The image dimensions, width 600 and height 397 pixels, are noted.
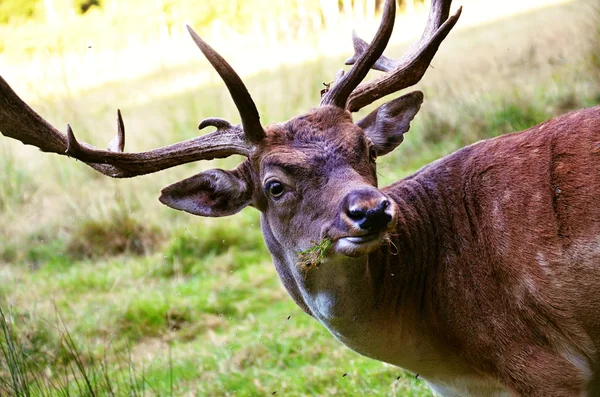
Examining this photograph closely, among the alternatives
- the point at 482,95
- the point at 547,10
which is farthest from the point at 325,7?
the point at 482,95

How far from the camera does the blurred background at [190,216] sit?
6.62 m

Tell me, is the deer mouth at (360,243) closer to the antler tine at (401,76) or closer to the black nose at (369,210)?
the black nose at (369,210)

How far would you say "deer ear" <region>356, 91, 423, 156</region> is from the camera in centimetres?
534

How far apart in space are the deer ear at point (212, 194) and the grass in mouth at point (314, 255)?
63 cm

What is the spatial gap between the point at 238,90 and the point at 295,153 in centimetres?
49

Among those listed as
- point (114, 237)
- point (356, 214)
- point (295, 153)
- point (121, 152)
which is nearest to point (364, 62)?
point (295, 153)

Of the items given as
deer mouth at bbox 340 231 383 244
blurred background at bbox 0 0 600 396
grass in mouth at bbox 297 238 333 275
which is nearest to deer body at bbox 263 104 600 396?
grass in mouth at bbox 297 238 333 275

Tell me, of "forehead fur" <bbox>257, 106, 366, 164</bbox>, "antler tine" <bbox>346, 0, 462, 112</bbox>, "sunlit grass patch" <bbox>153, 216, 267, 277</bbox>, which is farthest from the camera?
"sunlit grass patch" <bbox>153, 216, 267, 277</bbox>

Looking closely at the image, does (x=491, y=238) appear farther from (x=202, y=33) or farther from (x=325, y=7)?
(x=202, y=33)

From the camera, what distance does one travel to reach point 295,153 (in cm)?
462

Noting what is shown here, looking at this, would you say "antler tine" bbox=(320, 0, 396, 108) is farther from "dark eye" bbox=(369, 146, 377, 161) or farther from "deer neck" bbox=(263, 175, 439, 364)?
"deer neck" bbox=(263, 175, 439, 364)

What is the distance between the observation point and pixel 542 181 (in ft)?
14.7

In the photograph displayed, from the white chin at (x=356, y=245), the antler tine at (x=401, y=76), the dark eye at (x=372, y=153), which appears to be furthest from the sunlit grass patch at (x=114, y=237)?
the white chin at (x=356, y=245)

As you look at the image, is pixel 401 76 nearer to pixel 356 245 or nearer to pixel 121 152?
pixel 356 245
